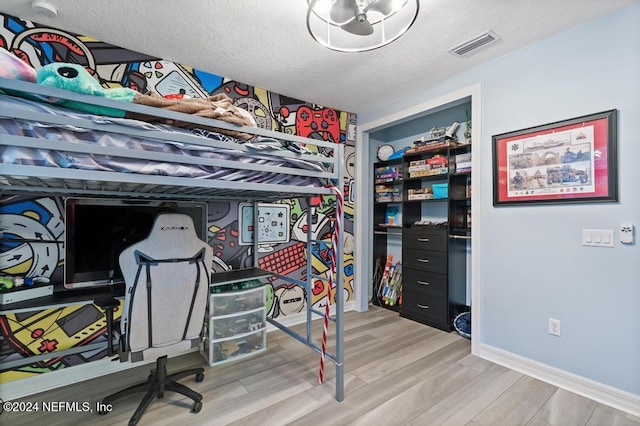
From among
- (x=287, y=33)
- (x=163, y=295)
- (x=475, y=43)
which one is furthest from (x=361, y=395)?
(x=475, y=43)

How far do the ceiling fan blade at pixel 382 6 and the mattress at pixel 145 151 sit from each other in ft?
2.83

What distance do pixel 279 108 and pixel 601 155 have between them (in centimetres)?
270

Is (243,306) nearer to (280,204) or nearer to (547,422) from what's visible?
(280,204)

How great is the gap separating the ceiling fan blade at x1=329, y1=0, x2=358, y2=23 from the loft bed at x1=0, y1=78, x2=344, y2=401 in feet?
2.32

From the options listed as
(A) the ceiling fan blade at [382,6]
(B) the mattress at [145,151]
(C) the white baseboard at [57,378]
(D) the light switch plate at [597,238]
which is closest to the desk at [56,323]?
(C) the white baseboard at [57,378]

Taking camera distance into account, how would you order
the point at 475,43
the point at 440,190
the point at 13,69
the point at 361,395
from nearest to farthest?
1. the point at 13,69
2. the point at 361,395
3. the point at 475,43
4. the point at 440,190

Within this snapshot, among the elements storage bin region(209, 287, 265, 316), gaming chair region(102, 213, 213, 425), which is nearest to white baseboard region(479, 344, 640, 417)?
storage bin region(209, 287, 265, 316)

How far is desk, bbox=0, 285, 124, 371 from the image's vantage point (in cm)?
170

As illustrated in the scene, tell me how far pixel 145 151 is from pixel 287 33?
4.60 ft

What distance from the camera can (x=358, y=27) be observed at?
1.68 m

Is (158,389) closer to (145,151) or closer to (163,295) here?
(163,295)

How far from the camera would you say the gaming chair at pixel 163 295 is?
59.1 inches

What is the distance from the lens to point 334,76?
2.72 m

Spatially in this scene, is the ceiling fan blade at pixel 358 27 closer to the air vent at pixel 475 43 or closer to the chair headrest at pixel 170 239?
the air vent at pixel 475 43
